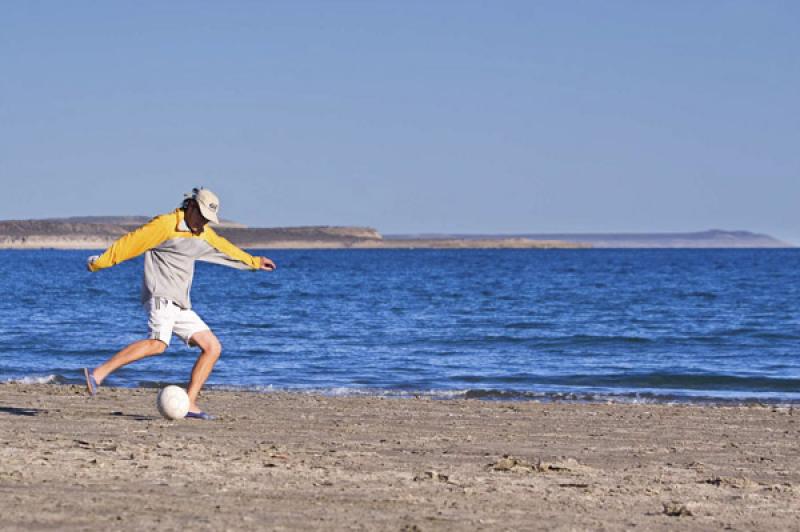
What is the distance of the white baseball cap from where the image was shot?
30.5 ft

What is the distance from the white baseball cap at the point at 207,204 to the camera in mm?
9281

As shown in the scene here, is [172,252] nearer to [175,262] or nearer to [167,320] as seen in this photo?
[175,262]

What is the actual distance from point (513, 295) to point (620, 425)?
112 ft

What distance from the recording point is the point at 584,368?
19.3 meters

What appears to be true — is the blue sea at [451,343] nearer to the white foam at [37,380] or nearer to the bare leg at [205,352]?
the white foam at [37,380]

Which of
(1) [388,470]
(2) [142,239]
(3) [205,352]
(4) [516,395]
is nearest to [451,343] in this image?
(4) [516,395]

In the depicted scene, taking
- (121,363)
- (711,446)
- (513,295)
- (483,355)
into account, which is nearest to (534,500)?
(711,446)

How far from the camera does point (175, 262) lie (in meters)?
9.49

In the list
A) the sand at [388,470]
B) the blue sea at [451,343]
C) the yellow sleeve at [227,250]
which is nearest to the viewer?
the sand at [388,470]

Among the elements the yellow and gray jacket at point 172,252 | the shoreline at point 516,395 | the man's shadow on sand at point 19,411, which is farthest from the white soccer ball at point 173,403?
the shoreline at point 516,395

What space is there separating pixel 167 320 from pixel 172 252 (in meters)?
0.54

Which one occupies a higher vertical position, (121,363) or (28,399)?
(121,363)

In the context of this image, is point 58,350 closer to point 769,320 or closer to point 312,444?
point 312,444

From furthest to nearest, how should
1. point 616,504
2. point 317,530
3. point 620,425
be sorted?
point 620,425, point 616,504, point 317,530
